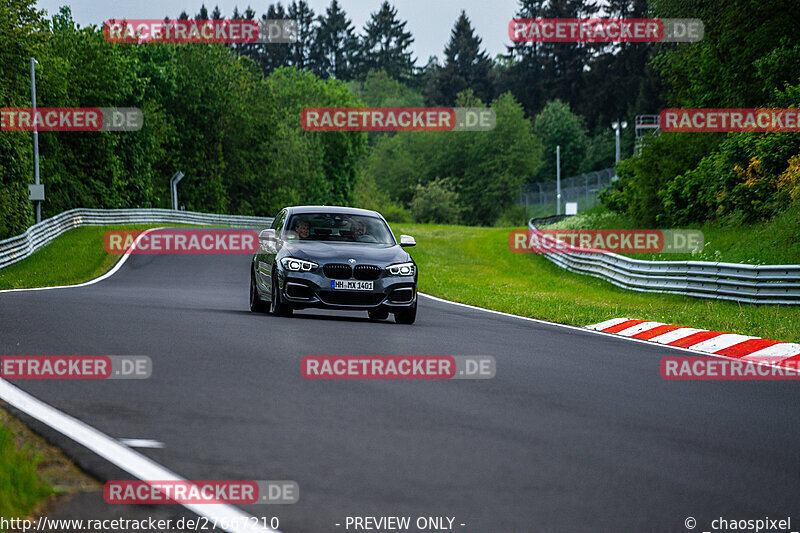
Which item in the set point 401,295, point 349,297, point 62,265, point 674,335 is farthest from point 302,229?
point 62,265

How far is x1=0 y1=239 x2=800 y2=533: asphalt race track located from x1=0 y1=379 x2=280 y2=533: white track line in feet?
0.33

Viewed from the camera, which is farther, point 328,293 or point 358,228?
point 358,228

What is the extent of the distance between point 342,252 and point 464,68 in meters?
132

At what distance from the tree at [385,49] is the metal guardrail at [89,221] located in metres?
91.7

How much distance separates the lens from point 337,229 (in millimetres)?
15992

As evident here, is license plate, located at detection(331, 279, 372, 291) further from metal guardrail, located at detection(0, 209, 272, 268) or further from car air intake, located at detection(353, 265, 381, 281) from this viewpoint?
metal guardrail, located at detection(0, 209, 272, 268)

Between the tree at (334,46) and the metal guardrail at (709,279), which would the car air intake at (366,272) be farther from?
the tree at (334,46)

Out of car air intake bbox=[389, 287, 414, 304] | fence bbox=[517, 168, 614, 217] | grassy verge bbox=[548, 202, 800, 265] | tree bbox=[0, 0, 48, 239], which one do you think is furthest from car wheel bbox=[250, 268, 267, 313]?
fence bbox=[517, 168, 614, 217]

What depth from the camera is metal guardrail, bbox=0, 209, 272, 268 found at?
37178mm

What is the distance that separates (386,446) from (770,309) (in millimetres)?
14982

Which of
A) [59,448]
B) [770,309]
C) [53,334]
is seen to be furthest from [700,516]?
[770,309]

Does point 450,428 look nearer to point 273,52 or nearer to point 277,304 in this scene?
point 277,304

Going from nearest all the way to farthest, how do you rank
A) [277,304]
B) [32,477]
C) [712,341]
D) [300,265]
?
[32,477], [712,341], [300,265], [277,304]

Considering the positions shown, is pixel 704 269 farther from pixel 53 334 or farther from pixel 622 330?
pixel 53 334
